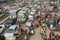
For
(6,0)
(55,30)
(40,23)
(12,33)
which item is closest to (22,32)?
(12,33)

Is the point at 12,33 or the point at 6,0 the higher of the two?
the point at 12,33

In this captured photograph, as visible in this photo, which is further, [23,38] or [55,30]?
[55,30]

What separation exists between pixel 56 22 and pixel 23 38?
26.2 feet

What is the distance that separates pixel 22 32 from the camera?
64.6 feet

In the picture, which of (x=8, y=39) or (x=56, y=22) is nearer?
(x=8, y=39)

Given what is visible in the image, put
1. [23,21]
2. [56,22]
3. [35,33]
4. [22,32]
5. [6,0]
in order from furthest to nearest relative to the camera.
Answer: [6,0]
[23,21]
[56,22]
[35,33]
[22,32]

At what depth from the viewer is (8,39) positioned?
18109 millimetres

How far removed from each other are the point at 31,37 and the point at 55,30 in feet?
11.9

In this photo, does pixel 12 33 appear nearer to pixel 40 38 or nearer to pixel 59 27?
pixel 40 38

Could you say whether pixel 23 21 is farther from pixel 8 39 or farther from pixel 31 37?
pixel 8 39

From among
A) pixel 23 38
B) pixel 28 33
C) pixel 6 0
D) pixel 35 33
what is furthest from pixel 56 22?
pixel 6 0

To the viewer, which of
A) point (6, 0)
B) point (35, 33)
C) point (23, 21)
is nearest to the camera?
point (35, 33)

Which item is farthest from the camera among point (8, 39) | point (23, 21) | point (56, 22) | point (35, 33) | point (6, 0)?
point (6, 0)

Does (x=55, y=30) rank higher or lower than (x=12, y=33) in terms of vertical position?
lower
